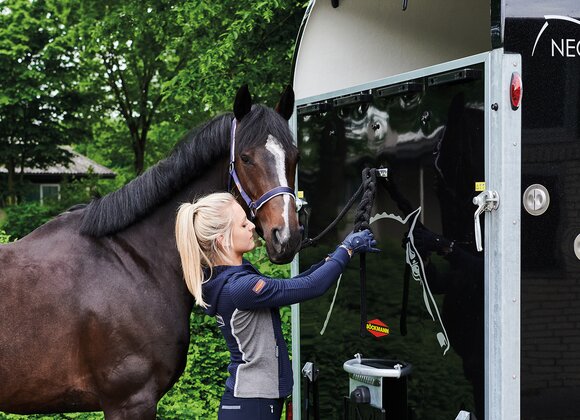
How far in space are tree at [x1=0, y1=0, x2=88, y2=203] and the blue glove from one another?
1575cm

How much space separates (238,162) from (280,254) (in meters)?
0.52

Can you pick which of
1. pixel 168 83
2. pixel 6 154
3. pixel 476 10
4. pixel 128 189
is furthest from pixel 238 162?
pixel 6 154

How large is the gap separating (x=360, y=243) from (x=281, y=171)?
447mm

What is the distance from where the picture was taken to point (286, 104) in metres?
3.41

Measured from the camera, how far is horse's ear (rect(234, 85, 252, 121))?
10.5 ft

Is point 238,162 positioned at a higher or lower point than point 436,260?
higher

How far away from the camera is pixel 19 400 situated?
320cm

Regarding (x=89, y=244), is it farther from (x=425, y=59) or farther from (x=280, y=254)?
(x=425, y=59)

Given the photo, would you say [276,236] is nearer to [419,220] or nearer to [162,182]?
[419,220]

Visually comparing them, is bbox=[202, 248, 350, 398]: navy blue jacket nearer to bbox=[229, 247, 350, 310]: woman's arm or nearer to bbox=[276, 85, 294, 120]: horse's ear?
bbox=[229, 247, 350, 310]: woman's arm

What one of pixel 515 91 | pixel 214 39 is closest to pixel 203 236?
pixel 515 91

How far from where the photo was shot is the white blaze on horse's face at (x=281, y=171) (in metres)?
2.88

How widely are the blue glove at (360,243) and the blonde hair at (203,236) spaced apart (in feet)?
1.61

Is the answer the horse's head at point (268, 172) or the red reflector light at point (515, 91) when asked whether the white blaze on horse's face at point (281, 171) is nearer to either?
the horse's head at point (268, 172)
